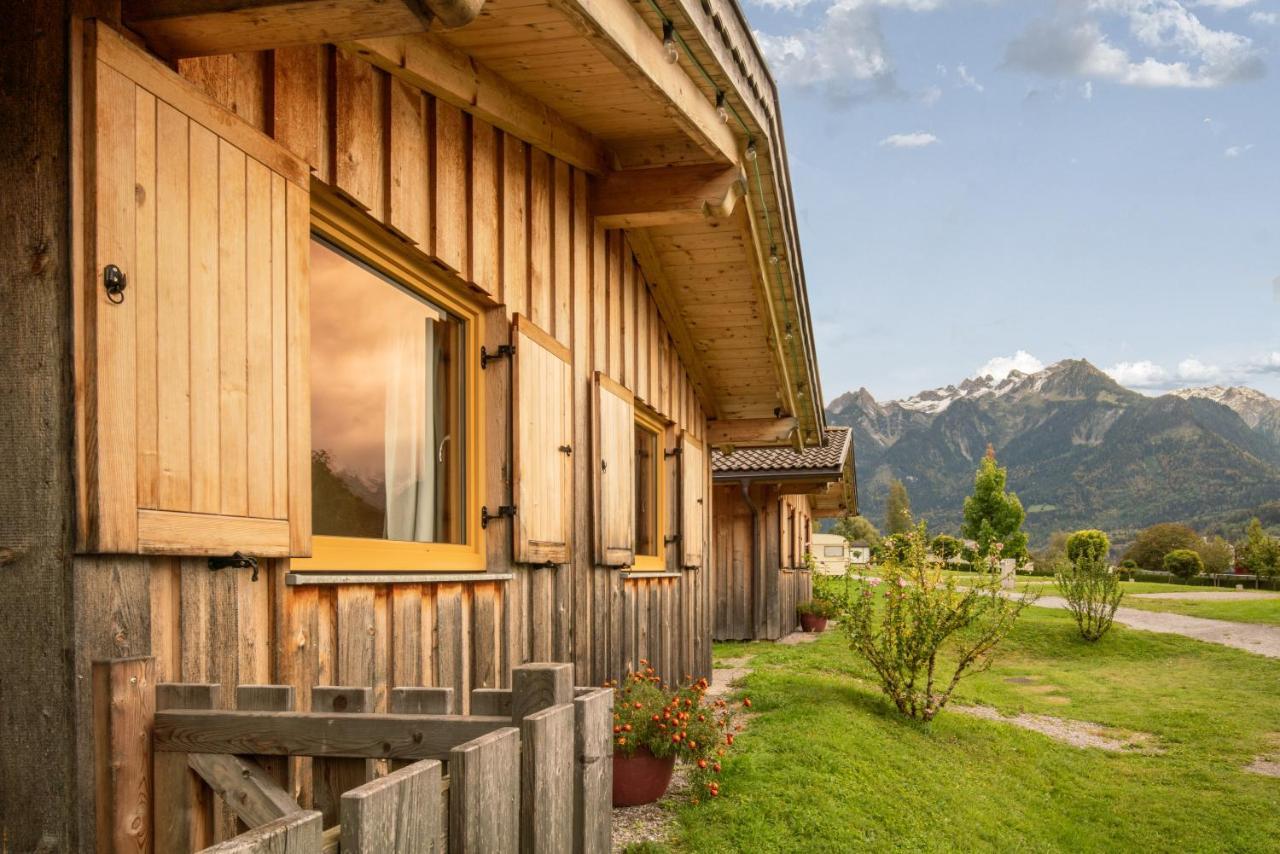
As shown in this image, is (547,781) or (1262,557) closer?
(547,781)

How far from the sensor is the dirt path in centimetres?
1552

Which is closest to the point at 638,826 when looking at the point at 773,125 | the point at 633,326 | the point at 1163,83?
the point at 633,326

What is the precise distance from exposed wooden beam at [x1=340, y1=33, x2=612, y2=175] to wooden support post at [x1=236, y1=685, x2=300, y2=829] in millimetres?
2204

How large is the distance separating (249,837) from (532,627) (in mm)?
3922

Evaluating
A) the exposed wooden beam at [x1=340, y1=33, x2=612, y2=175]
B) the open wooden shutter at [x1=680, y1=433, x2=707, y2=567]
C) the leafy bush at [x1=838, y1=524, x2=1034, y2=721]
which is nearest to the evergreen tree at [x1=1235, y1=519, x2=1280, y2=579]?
the leafy bush at [x1=838, y1=524, x2=1034, y2=721]

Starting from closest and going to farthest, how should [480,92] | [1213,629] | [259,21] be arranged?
[259,21], [480,92], [1213,629]

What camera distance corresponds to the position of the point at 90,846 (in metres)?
2.13

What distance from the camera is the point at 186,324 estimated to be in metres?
2.50

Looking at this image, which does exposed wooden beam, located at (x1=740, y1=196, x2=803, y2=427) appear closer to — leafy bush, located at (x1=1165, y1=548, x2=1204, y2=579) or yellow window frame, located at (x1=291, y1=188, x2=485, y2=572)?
yellow window frame, located at (x1=291, y1=188, x2=485, y2=572)

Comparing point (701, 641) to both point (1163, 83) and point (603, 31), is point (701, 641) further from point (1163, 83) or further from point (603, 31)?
point (1163, 83)

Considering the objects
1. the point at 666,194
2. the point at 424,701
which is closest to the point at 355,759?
the point at 424,701

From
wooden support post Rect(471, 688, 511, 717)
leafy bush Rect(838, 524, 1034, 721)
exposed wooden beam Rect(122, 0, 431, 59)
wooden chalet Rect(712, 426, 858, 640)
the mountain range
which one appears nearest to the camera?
wooden support post Rect(471, 688, 511, 717)

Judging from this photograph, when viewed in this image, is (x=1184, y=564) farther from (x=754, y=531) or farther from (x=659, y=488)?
(x=659, y=488)

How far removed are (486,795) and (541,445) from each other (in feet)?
11.3
